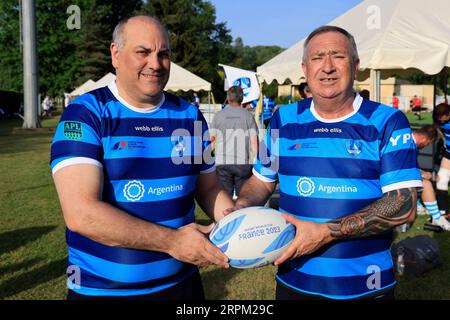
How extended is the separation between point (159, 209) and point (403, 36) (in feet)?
18.3

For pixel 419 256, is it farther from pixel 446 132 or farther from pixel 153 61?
pixel 153 61

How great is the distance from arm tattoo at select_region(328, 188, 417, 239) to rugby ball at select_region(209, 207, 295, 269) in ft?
0.94

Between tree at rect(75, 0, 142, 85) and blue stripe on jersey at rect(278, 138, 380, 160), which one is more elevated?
tree at rect(75, 0, 142, 85)

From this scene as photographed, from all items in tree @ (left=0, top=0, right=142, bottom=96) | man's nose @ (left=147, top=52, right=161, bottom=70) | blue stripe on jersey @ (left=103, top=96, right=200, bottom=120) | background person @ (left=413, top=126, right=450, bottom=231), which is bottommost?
background person @ (left=413, top=126, right=450, bottom=231)

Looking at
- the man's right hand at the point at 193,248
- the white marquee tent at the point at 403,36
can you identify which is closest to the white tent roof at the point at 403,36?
the white marquee tent at the point at 403,36

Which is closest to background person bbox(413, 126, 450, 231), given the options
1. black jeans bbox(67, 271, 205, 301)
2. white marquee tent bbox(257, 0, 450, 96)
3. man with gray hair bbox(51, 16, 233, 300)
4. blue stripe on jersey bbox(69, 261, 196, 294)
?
white marquee tent bbox(257, 0, 450, 96)

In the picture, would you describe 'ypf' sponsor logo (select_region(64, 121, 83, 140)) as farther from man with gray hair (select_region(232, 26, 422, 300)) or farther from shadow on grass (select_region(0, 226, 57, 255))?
shadow on grass (select_region(0, 226, 57, 255))

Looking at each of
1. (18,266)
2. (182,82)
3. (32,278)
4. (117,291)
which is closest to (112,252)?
(117,291)

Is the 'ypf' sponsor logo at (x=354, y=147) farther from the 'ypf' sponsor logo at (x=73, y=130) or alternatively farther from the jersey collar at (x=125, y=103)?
the 'ypf' sponsor logo at (x=73, y=130)

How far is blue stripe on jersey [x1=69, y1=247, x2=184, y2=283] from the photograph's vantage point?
2361 mm

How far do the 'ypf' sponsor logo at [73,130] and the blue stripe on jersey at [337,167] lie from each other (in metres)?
1.26

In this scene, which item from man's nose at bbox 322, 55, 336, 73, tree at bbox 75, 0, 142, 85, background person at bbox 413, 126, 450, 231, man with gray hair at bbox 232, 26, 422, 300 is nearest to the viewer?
man with gray hair at bbox 232, 26, 422, 300

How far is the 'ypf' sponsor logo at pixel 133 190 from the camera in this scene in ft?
7.73

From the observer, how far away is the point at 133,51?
2.42 metres
